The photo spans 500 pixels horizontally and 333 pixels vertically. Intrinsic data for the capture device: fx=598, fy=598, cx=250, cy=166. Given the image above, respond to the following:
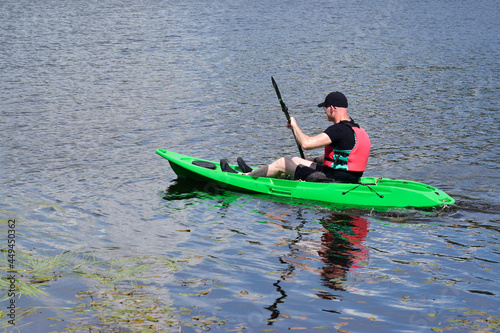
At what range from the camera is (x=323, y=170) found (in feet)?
32.3

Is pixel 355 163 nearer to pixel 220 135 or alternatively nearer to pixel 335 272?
pixel 335 272

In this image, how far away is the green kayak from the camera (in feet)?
30.3

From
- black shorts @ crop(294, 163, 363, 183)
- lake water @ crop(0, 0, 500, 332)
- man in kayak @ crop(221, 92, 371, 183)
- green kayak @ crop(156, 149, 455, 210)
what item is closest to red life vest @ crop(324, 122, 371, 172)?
man in kayak @ crop(221, 92, 371, 183)

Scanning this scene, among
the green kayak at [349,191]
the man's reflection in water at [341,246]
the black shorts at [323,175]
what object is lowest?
the man's reflection in water at [341,246]

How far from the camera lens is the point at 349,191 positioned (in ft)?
31.1

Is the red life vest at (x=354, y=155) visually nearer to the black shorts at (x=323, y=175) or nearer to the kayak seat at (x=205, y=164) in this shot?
the black shorts at (x=323, y=175)

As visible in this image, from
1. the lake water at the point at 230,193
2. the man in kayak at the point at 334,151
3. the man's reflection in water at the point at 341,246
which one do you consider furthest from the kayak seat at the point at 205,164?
the man's reflection in water at the point at 341,246

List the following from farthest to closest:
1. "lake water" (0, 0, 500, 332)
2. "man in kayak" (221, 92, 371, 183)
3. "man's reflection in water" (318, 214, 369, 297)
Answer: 1. "man in kayak" (221, 92, 371, 183)
2. "man's reflection in water" (318, 214, 369, 297)
3. "lake water" (0, 0, 500, 332)

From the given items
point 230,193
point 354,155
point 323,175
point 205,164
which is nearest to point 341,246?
point 354,155

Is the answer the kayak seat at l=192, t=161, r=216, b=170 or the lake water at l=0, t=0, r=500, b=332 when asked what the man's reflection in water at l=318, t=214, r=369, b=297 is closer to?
the lake water at l=0, t=0, r=500, b=332

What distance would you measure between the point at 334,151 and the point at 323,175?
1.90ft

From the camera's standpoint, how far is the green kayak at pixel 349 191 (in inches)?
364

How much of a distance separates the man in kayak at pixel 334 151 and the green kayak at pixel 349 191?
0.16 metres

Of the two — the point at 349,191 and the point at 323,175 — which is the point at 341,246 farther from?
the point at 323,175
